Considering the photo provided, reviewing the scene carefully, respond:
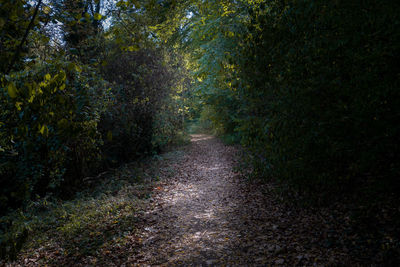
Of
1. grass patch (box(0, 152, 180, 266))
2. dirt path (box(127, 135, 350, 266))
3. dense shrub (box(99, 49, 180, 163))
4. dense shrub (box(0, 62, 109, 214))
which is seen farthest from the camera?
dense shrub (box(99, 49, 180, 163))

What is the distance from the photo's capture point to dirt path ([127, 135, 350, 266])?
415 centimetres

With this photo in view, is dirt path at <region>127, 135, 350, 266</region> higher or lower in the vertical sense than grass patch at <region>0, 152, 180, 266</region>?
lower

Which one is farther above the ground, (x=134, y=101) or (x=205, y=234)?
(x=134, y=101)

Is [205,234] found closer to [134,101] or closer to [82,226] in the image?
[82,226]

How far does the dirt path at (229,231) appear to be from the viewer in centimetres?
415

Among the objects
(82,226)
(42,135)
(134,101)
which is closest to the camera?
(42,135)

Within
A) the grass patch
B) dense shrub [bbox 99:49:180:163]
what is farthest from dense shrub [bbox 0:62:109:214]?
dense shrub [bbox 99:49:180:163]

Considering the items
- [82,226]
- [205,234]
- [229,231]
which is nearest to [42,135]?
[82,226]

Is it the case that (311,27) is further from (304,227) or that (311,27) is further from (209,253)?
(209,253)

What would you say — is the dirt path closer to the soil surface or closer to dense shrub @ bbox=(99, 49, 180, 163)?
the soil surface

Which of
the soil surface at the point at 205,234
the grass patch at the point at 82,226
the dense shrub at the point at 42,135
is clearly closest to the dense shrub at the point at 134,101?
the dense shrub at the point at 42,135

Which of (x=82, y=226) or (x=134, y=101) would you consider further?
(x=134, y=101)

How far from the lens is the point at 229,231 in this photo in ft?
17.1

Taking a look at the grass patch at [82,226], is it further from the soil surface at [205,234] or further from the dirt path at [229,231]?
the dirt path at [229,231]
